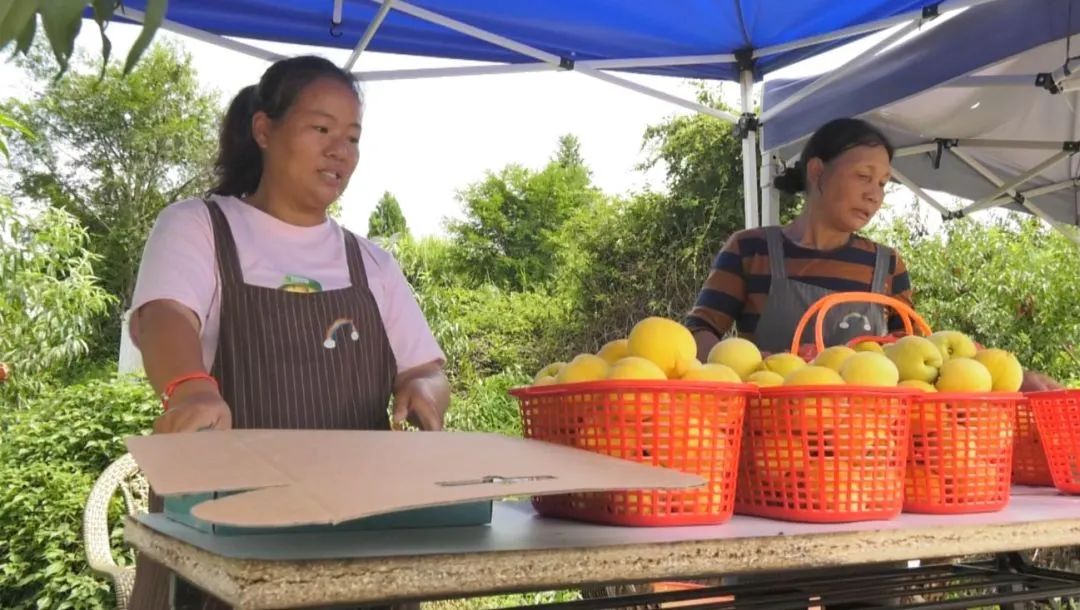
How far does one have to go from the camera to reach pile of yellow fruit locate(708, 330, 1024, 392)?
3.73ft

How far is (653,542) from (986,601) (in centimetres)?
63

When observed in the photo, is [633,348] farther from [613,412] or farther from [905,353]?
[905,353]

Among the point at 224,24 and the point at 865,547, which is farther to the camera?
the point at 224,24

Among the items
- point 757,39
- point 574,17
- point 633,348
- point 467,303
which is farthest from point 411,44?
point 467,303

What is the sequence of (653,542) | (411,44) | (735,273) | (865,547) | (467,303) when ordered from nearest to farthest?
(653,542) < (865,547) < (735,273) < (411,44) < (467,303)

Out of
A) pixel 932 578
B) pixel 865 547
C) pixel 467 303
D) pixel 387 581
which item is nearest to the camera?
pixel 387 581

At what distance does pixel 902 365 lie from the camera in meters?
1.25

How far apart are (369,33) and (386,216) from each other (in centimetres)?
2265

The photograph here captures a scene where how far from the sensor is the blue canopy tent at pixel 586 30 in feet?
11.2

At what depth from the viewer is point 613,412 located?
106cm

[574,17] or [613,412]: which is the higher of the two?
[574,17]

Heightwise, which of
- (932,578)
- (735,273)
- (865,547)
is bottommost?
(932,578)

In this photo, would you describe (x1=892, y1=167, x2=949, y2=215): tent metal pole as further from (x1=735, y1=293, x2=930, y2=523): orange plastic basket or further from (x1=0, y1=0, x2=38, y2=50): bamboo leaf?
(x1=0, y1=0, x2=38, y2=50): bamboo leaf

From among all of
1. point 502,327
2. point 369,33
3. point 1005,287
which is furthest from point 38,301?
point 502,327
